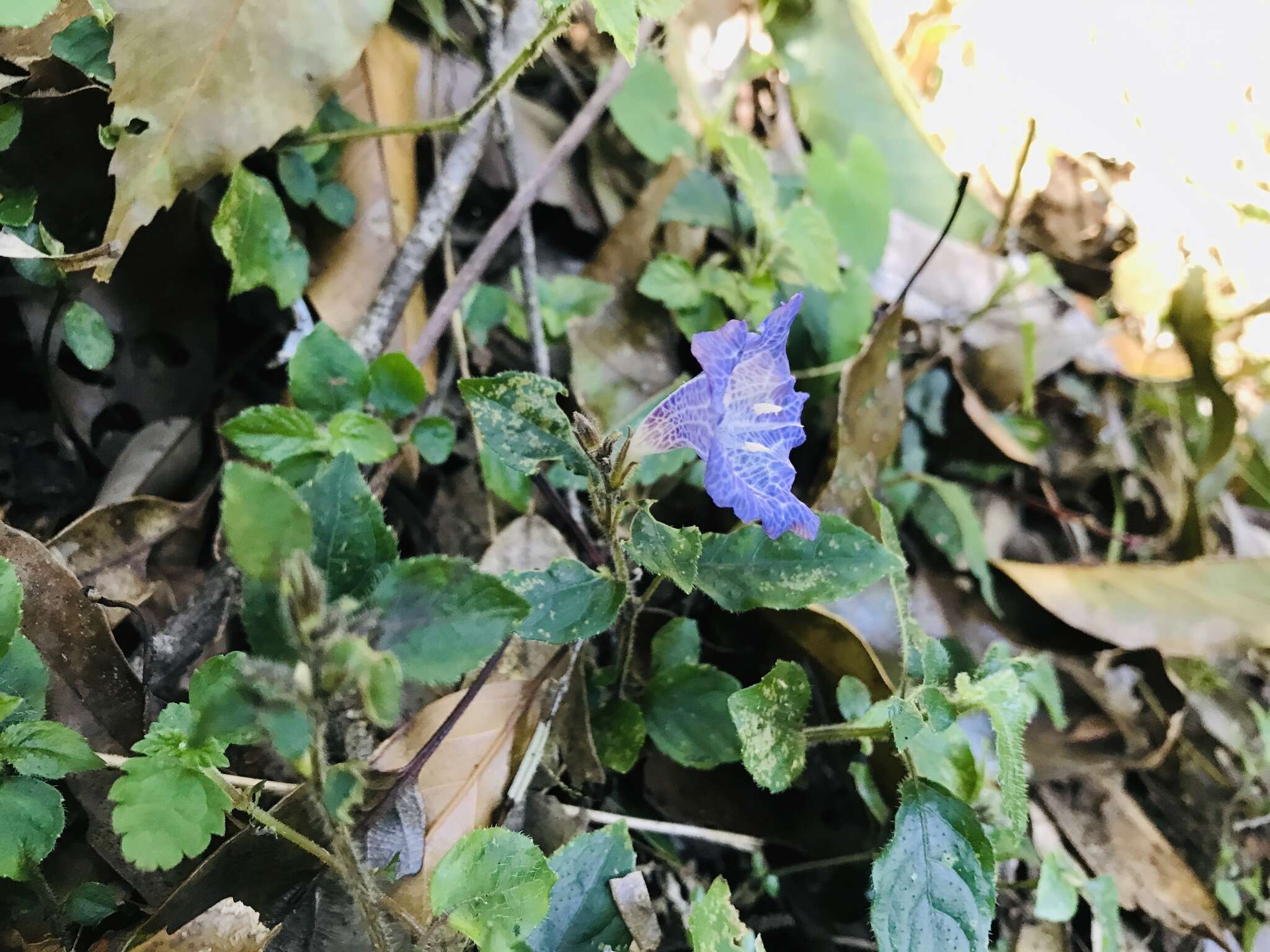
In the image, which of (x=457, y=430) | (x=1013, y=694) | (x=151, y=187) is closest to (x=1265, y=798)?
(x=1013, y=694)

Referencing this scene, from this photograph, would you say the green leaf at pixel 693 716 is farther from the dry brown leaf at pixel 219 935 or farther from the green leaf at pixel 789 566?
the dry brown leaf at pixel 219 935

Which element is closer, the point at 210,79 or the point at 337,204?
the point at 210,79

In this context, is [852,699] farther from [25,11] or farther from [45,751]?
[25,11]

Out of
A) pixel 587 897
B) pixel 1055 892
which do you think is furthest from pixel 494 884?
pixel 1055 892

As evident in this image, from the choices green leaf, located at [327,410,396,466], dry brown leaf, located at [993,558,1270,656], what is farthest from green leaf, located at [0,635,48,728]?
dry brown leaf, located at [993,558,1270,656]

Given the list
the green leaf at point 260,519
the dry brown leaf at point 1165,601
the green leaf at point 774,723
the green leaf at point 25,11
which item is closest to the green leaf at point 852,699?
the green leaf at point 774,723

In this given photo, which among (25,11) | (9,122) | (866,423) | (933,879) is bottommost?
(933,879)
